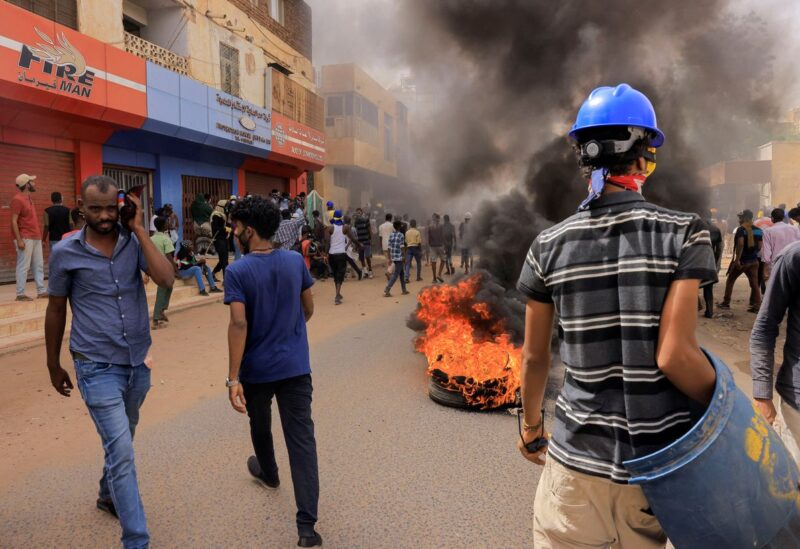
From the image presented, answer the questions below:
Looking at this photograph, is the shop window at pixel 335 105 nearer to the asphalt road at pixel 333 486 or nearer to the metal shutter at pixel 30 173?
the metal shutter at pixel 30 173

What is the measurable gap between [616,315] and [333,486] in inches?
94.1

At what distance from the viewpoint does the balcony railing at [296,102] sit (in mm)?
18641

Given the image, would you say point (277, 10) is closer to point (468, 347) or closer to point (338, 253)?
point (338, 253)

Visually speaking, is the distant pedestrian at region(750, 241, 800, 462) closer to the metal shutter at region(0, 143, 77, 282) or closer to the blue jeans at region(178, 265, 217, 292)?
the blue jeans at region(178, 265, 217, 292)

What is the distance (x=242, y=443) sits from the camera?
392 cm

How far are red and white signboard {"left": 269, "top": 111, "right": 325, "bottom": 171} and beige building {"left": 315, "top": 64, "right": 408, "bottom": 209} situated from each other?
11.7 feet

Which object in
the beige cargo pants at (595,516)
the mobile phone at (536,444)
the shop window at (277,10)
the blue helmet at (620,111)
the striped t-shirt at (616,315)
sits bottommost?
the beige cargo pants at (595,516)

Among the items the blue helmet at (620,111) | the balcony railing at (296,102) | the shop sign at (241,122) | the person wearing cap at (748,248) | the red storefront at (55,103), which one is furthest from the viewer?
the balcony railing at (296,102)

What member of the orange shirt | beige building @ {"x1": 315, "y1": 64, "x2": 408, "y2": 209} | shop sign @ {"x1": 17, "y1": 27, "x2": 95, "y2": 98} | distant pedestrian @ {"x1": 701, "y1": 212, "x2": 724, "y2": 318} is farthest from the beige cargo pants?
beige building @ {"x1": 315, "y1": 64, "x2": 408, "y2": 209}

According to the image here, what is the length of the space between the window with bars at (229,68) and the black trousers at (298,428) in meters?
15.1

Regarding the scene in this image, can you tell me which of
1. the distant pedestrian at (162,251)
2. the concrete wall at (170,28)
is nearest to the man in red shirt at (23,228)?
the distant pedestrian at (162,251)

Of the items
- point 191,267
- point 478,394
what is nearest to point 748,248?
point 478,394

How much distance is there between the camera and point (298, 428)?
270cm

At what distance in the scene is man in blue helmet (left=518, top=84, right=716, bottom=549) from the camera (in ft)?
4.42
